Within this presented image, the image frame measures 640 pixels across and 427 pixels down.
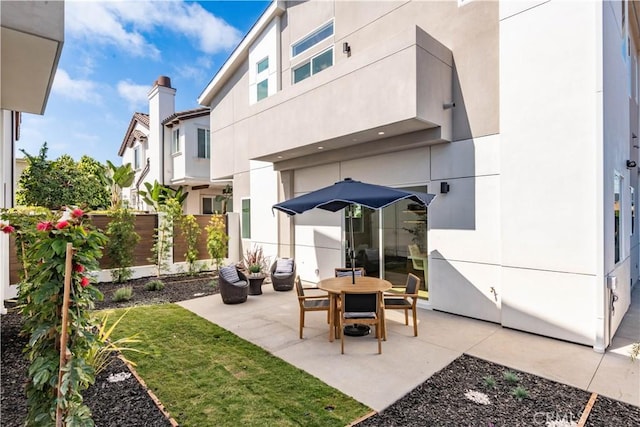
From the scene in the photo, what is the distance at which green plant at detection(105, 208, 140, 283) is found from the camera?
11188 millimetres

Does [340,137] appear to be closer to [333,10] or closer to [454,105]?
[454,105]

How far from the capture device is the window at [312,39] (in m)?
10.4

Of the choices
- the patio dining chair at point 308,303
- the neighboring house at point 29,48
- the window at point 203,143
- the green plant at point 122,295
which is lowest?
the green plant at point 122,295

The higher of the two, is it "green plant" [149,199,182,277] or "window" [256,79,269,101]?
"window" [256,79,269,101]

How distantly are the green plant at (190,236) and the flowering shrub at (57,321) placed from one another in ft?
33.0

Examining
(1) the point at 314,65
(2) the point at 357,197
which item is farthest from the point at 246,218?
(2) the point at 357,197

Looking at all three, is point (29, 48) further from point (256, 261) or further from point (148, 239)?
point (148, 239)

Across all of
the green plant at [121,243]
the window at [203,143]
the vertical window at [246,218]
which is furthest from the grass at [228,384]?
the window at [203,143]

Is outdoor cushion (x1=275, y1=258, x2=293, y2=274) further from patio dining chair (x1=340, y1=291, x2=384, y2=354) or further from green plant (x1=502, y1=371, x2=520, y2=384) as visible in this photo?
green plant (x1=502, y1=371, x2=520, y2=384)

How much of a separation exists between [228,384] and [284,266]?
615cm

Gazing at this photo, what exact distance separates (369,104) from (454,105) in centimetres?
201

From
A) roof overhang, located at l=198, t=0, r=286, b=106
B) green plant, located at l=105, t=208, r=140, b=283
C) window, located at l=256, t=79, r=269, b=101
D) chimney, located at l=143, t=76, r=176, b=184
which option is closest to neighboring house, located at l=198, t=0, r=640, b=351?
roof overhang, located at l=198, t=0, r=286, b=106

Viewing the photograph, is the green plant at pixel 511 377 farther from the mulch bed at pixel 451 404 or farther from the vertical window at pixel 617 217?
the vertical window at pixel 617 217

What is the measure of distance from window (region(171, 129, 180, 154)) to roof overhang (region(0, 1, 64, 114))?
45.5 feet
